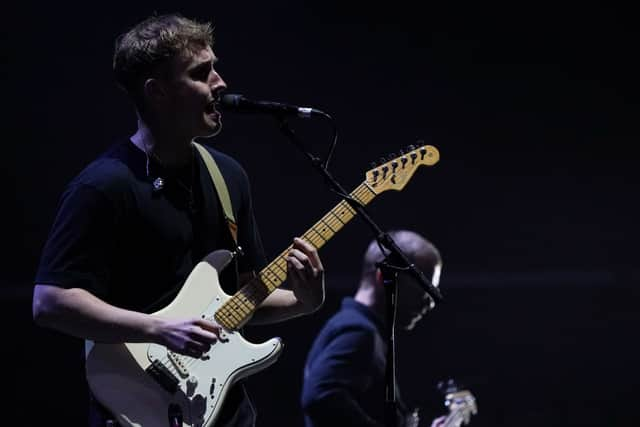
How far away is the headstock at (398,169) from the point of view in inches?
109

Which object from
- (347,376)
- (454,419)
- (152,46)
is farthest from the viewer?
(454,419)

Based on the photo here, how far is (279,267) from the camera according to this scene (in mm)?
2730

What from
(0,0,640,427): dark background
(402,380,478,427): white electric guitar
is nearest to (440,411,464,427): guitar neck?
(402,380,478,427): white electric guitar

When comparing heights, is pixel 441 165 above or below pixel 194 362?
below

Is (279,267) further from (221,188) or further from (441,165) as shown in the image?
(441,165)

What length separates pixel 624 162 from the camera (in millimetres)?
6031

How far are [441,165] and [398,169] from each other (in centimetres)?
296

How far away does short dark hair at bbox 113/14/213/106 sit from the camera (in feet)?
8.73

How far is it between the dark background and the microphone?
8.51 feet

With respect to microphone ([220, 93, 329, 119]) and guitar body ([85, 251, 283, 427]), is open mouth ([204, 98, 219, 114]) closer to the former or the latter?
microphone ([220, 93, 329, 119])

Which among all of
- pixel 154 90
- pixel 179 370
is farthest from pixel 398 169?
pixel 179 370

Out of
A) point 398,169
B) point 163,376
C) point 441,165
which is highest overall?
point 398,169

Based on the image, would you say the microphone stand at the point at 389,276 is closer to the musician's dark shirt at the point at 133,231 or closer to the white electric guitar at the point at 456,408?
the musician's dark shirt at the point at 133,231

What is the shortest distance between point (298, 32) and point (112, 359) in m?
3.25
